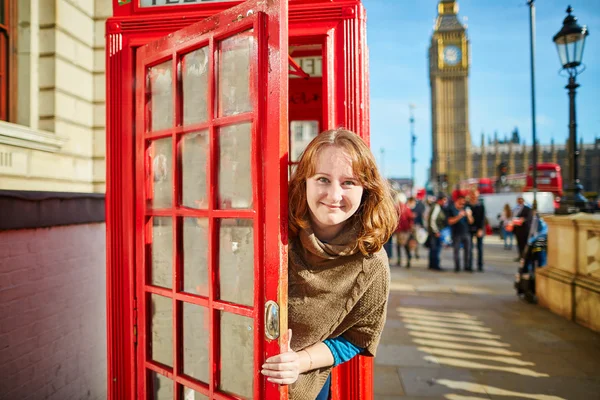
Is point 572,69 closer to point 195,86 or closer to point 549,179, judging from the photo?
point 195,86

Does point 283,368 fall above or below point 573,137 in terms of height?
below

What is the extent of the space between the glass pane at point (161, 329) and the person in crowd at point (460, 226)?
8.28 metres

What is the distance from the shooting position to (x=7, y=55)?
9.59ft

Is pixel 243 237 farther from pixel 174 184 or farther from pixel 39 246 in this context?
pixel 39 246

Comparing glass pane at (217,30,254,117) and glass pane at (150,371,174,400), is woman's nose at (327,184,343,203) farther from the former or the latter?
glass pane at (150,371,174,400)

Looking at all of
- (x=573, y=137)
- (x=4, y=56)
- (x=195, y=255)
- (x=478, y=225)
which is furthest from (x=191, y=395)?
(x=478, y=225)

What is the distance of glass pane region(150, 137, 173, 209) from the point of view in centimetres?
203

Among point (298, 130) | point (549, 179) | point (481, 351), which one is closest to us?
point (481, 351)

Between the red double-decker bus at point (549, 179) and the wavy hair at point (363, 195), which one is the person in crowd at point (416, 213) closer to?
the wavy hair at point (363, 195)

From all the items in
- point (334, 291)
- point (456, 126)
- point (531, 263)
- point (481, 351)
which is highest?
point (456, 126)

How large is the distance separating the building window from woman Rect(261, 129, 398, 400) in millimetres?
2575

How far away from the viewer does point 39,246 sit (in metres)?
2.82

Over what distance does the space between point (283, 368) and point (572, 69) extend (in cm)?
698

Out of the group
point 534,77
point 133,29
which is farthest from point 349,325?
point 534,77
